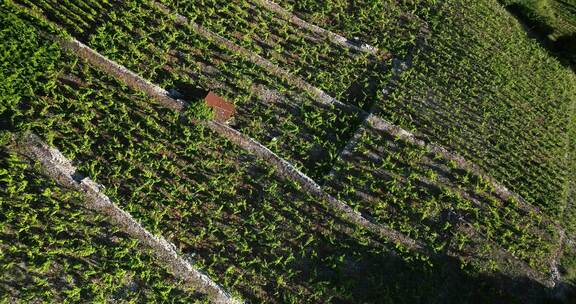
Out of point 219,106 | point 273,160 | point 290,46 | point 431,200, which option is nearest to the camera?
point 273,160

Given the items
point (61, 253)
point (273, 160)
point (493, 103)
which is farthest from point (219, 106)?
point (493, 103)

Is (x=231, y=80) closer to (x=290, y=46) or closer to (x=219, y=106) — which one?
(x=219, y=106)

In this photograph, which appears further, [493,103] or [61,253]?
[493,103]

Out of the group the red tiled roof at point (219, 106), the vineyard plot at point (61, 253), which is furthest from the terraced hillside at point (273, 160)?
the red tiled roof at point (219, 106)

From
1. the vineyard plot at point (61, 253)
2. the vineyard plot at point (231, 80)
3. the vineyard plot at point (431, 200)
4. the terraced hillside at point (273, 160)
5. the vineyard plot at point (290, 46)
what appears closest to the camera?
the vineyard plot at point (61, 253)

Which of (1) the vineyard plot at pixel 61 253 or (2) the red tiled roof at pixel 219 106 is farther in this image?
(2) the red tiled roof at pixel 219 106

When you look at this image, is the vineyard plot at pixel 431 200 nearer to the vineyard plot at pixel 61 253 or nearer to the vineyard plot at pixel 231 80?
the vineyard plot at pixel 231 80

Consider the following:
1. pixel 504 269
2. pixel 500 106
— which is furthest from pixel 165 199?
pixel 500 106

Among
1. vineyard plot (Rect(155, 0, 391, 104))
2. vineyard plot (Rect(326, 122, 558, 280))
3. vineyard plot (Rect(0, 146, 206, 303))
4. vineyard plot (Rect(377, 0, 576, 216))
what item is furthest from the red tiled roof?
vineyard plot (Rect(377, 0, 576, 216))

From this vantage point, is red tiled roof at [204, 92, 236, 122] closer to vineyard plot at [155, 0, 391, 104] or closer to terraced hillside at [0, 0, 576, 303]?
terraced hillside at [0, 0, 576, 303]
